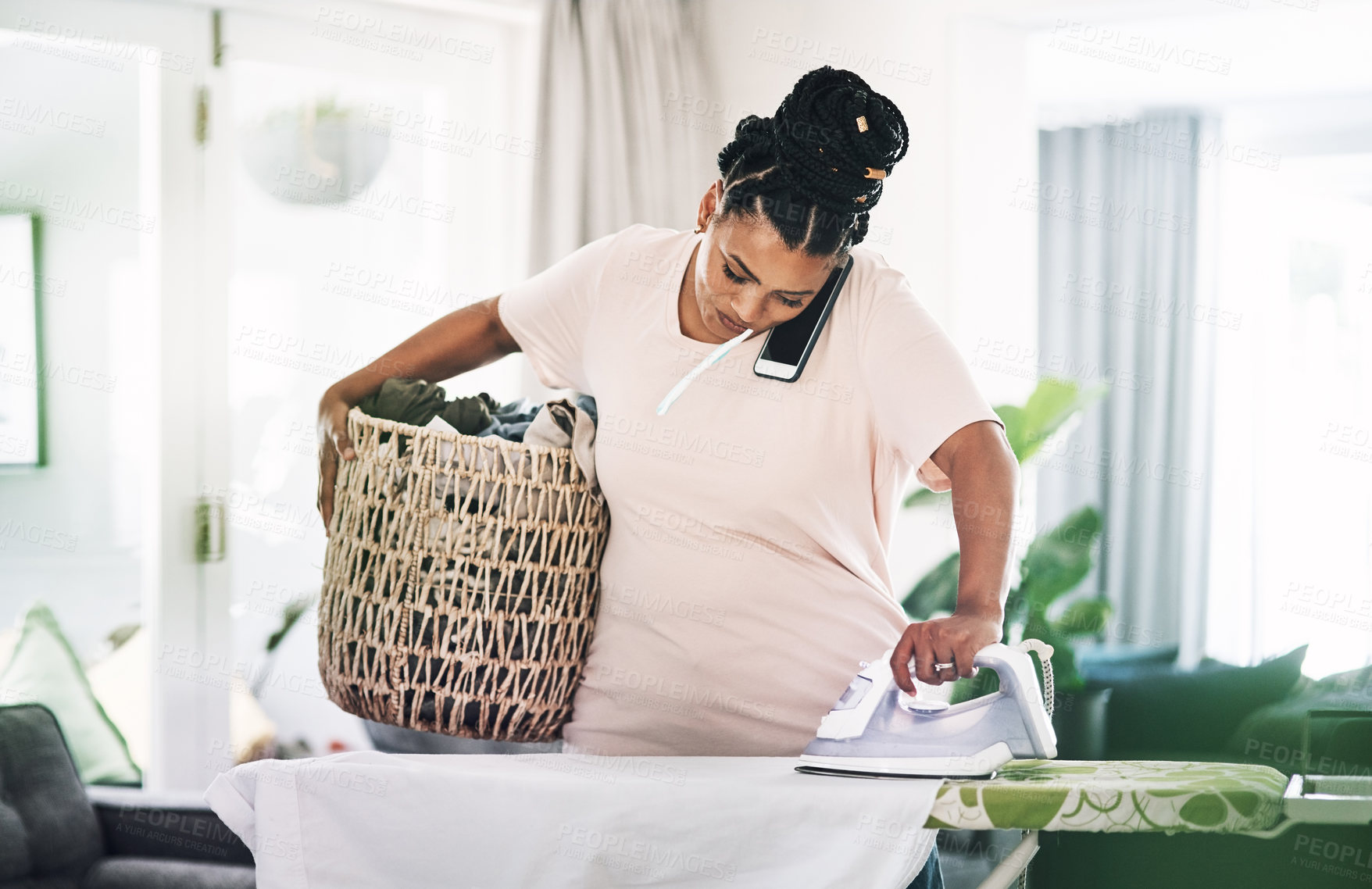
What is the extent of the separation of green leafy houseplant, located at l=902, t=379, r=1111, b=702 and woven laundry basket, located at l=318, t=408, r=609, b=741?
54.4 inches

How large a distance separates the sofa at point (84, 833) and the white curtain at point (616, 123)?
141 centimetres

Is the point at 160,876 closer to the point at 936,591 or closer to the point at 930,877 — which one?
the point at 930,877

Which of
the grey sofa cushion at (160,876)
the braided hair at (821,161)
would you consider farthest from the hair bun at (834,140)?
the grey sofa cushion at (160,876)

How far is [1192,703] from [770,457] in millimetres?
1732

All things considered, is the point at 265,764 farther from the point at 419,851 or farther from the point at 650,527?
the point at 650,527

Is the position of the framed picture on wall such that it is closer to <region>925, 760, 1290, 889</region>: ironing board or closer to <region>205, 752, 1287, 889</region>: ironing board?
<region>205, 752, 1287, 889</region>: ironing board

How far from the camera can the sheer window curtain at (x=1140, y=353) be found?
3605 mm

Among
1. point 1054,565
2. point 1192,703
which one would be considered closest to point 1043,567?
point 1054,565

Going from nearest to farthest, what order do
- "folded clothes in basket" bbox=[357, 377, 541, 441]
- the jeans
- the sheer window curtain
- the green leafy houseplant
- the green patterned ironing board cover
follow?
1. the green patterned ironing board cover
2. the jeans
3. "folded clothes in basket" bbox=[357, 377, 541, 441]
4. the green leafy houseplant
5. the sheer window curtain

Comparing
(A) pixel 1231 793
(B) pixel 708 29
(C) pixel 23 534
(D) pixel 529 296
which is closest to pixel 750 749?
(A) pixel 1231 793

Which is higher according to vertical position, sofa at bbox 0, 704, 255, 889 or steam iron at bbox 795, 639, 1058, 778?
steam iron at bbox 795, 639, 1058, 778

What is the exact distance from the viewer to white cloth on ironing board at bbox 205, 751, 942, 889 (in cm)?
88

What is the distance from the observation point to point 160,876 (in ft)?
6.01

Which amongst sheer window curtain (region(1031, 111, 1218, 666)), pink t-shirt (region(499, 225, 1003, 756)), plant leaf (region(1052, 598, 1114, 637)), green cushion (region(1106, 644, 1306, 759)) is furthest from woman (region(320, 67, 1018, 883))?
sheer window curtain (region(1031, 111, 1218, 666))
